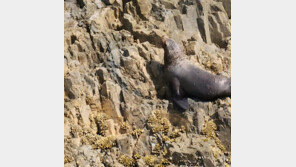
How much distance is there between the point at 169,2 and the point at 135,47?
93.3 inches

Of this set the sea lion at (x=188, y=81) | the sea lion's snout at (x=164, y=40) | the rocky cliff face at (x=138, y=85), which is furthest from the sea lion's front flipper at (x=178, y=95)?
the sea lion's snout at (x=164, y=40)

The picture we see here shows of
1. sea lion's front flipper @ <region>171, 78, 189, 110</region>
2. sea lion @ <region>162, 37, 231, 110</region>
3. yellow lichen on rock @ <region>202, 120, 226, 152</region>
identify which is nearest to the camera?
yellow lichen on rock @ <region>202, 120, 226, 152</region>

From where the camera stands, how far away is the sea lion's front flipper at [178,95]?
30.5 ft

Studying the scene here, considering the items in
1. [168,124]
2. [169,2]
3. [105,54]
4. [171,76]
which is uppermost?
[169,2]

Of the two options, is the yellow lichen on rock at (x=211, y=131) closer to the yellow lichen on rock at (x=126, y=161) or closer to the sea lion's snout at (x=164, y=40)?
the yellow lichen on rock at (x=126, y=161)

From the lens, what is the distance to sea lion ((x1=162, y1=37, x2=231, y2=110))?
9.52 metres

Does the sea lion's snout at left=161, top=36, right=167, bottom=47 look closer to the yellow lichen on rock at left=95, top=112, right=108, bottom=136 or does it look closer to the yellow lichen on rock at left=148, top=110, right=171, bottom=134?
the yellow lichen on rock at left=148, top=110, right=171, bottom=134

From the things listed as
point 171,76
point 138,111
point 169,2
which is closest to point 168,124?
point 138,111

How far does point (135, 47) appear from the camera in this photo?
403 inches

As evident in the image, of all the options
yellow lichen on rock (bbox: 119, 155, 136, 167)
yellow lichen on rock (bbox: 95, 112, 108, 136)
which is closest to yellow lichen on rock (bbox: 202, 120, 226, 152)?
yellow lichen on rock (bbox: 119, 155, 136, 167)

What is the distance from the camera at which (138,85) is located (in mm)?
9703

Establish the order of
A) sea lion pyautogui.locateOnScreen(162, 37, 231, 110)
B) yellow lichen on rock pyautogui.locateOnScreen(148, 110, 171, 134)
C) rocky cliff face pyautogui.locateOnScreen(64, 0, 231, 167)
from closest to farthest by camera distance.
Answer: rocky cliff face pyautogui.locateOnScreen(64, 0, 231, 167) < yellow lichen on rock pyautogui.locateOnScreen(148, 110, 171, 134) < sea lion pyautogui.locateOnScreen(162, 37, 231, 110)

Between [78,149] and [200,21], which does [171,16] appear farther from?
[78,149]

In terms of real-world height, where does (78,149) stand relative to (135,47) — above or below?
below
